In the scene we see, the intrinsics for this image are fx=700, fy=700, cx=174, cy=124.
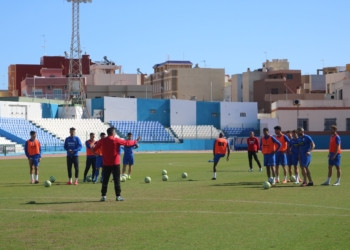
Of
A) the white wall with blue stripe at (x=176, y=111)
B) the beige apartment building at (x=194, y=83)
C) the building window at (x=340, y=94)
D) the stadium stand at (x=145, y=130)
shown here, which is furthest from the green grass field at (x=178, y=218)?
the beige apartment building at (x=194, y=83)

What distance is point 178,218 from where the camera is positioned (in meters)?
16.0

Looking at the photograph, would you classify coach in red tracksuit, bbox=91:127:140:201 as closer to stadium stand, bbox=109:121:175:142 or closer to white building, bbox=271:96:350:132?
stadium stand, bbox=109:121:175:142

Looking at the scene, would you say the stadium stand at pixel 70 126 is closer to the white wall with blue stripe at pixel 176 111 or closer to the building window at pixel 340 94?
the white wall with blue stripe at pixel 176 111

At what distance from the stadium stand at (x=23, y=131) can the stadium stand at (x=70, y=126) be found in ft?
5.49

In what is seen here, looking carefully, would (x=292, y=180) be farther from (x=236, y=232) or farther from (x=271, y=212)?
(x=236, y=232)

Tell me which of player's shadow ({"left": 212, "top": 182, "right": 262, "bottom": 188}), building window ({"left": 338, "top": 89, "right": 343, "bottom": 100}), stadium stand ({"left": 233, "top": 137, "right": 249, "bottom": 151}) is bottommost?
player's shadow ({"left": 212, "top": 182, "right": 262, "bottom": 188})

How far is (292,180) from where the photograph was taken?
27250 mm

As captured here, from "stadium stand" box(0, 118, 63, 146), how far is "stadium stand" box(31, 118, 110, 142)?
167cm

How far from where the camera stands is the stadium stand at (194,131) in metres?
92.2

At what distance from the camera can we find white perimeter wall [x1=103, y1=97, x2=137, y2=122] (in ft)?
301

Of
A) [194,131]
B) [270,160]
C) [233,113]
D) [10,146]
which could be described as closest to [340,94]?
[233,113]

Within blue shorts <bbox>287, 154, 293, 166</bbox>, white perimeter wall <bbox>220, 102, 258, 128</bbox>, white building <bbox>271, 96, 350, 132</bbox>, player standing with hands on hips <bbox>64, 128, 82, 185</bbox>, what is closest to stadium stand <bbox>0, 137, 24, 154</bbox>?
white perimeter wall <bbox>220, 102, 258, 128</bbox>

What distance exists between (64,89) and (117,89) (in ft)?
29.4

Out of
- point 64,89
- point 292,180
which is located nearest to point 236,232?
point 292,180
